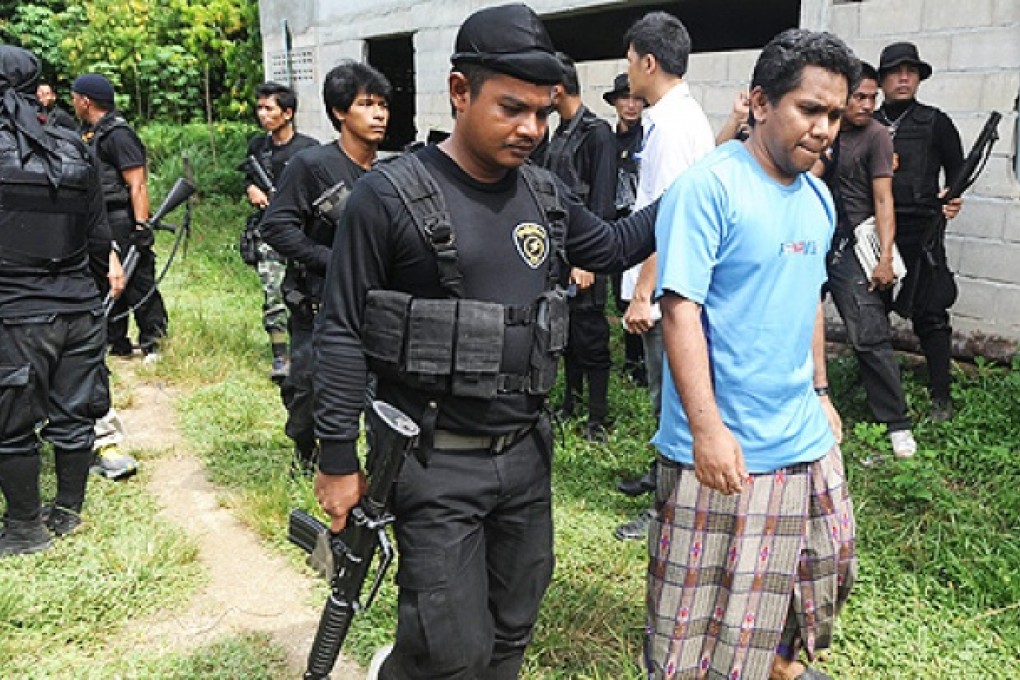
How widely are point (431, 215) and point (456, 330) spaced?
0.84 feet

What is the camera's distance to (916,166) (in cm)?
454

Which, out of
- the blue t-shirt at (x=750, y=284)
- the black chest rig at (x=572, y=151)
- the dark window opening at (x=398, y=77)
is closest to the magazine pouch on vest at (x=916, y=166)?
the black chest rig at (x=572, y=151)

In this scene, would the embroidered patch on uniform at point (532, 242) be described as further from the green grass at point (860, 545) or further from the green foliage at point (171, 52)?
the green foliage at point (171, 52)

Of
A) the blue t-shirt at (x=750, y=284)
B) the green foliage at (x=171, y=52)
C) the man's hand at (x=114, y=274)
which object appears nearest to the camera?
the blue t-shirt at (x=750, y=284)

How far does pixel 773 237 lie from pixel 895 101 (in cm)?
288

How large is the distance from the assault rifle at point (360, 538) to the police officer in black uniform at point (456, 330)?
5 cm

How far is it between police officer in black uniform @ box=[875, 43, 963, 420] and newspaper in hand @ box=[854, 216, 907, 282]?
0.27m

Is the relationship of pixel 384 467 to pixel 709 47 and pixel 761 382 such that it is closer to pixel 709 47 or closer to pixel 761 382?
pixel 761 382

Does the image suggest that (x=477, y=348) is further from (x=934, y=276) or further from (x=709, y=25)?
(x=709, y=25)

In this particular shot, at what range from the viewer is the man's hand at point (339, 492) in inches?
81.1

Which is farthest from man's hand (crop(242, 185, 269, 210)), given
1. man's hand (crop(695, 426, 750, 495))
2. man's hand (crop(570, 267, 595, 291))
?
man's hand (crop(695, 426, 750, 495))

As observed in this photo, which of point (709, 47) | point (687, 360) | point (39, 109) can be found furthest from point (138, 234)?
point (709, 47)

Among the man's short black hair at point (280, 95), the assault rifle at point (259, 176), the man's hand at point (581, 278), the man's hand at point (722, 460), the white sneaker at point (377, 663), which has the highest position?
the man's short black hair at point (280, 95)

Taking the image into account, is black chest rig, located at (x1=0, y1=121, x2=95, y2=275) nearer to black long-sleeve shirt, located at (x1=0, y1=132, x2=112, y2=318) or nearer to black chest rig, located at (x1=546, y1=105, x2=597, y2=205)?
black long-sleeve shirt, located at (x1=0, y1=132, x2=112, y2=318)
